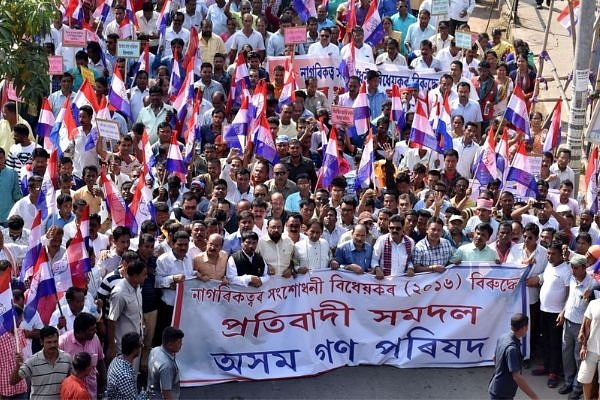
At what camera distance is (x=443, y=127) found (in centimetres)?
1507

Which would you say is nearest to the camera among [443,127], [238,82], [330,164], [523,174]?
[523,174]

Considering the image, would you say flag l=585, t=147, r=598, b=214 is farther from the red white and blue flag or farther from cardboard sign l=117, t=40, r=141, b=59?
cardboard sign l=117, t=40, r=141, b=59

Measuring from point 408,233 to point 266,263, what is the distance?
1692mm

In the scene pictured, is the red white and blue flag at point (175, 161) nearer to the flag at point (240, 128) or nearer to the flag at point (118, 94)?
the flag at point (240, 128)

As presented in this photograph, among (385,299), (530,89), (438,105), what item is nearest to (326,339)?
(385,299)

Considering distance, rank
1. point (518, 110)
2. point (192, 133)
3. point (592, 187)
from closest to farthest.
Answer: point (592, 187)
point (192, 133)
point (518, 110)

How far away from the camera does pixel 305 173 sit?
14195mm

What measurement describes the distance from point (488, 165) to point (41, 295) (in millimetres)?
6151

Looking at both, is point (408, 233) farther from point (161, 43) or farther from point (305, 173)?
point (161, 43)

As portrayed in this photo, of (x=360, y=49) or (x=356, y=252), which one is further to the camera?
(x=360, y=49)

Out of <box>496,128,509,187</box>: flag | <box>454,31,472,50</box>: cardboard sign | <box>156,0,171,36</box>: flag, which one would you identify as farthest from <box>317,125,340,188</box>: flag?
<box>156,0,171,36</box>: flag

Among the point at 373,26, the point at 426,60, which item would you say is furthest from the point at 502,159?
the point at 373,26

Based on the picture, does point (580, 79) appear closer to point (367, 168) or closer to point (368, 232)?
point (367, 168)

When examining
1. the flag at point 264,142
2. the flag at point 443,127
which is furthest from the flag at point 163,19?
the flag at point 443,127
